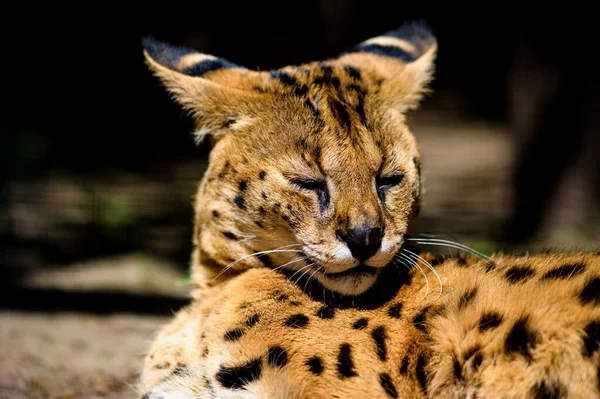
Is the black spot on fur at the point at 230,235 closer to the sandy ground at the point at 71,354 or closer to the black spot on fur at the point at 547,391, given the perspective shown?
the sandy ground at the point at 71,354

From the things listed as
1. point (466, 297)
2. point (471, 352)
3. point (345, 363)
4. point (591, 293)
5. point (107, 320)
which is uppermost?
point (591, 293)

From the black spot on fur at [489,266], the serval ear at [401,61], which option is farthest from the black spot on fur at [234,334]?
the serval ear at [401,61]

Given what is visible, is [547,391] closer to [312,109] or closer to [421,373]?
[421,373]

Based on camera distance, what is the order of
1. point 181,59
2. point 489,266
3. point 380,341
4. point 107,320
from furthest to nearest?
point 107,320
point 181,59
point 489,266
point 380,341

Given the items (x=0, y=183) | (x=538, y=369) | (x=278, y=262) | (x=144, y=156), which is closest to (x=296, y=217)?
(x=278, y=262)

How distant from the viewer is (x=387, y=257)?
283 centimetres

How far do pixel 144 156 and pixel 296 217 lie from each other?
7.18 m

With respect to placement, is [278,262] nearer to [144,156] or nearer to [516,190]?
[516,190]

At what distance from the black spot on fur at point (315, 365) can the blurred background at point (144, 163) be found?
3.66ft

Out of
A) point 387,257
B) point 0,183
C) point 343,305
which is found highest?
point 387,257

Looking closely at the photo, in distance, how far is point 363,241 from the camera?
2.73m

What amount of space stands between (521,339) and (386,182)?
878mm

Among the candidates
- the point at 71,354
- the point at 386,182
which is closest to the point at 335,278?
the point at 386,182

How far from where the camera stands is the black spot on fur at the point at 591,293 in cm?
244
